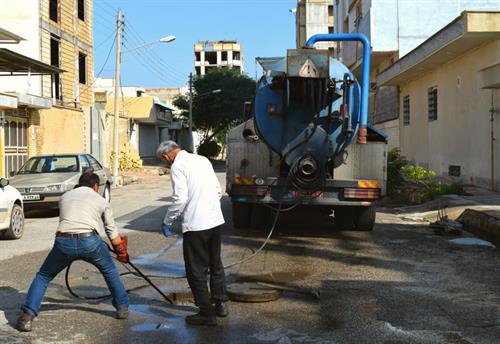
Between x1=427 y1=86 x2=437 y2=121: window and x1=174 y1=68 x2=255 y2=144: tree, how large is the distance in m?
37.3

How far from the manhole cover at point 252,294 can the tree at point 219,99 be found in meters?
51.9

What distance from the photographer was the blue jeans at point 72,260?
509 cm

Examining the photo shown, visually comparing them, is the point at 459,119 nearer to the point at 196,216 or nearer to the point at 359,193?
the point at 359,193

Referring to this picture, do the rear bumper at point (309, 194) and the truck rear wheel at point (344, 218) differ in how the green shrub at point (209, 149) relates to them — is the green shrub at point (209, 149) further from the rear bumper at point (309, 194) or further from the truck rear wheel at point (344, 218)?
the rear bumper at point (309, 194)

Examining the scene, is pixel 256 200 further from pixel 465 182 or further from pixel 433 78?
pixel 433 78

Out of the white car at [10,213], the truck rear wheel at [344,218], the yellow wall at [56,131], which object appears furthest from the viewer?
the yellow wall at [56,131]

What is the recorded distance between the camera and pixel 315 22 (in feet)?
191

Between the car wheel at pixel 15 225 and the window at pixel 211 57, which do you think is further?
the window at pixel 211 57

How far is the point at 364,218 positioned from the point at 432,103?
38.5 feet

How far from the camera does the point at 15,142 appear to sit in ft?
74.0

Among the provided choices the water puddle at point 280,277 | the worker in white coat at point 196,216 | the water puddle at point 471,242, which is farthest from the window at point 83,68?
the worker in white coat at point 196,216

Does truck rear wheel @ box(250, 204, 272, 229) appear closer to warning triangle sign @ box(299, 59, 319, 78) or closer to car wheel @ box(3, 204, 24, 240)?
warning triangle sign @ box(299, 59, 319, 78)

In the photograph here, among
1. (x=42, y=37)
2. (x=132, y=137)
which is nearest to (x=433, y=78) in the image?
(x=42, y=37)

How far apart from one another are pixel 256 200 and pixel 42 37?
62.6 ft
